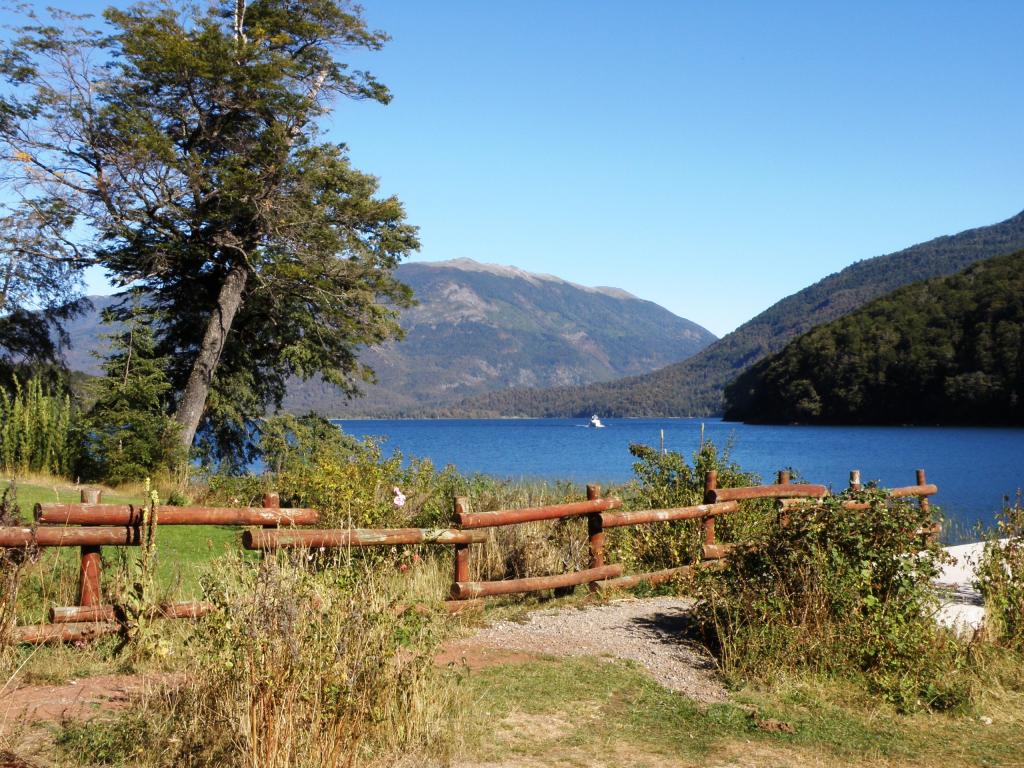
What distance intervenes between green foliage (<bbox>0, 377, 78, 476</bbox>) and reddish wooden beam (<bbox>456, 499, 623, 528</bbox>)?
1055 centimetres

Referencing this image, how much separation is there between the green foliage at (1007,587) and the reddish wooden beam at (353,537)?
4450 mm

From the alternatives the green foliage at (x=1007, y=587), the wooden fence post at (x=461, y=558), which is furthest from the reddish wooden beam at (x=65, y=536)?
the green foliage at (x=1007, y=587)

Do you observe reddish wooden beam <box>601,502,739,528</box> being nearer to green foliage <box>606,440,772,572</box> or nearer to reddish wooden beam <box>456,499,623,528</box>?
reddish wooden beam <box>456,499,623,528</box>

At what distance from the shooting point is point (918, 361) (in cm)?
9062

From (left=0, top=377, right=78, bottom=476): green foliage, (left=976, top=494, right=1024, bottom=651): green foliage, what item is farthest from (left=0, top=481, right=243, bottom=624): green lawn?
(left=976, top=494, right=1024, bottom=651): green foliage

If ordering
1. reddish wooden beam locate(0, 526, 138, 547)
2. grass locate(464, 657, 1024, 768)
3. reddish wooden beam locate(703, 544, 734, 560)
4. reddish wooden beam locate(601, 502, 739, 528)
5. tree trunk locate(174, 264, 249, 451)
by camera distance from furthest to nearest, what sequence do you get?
1. tree trunk locate(174, 264, 249, 451)
2. reddish wooden beam locate(703, 544, 734, 560)
3. reddish wooden beam locate(601, 502, 739, 528)
4. reddish wooden beam locate(0, 526, 138, 547)
5. grass locate(464, 657, 1024, 768)

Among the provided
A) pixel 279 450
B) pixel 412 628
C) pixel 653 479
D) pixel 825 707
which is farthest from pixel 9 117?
pixel 825 707

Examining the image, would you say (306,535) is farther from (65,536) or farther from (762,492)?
(762,492)

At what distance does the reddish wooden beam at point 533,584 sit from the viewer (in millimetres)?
8148

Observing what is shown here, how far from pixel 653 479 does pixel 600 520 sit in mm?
3028

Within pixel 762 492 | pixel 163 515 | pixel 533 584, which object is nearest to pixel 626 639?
pixel 533 584

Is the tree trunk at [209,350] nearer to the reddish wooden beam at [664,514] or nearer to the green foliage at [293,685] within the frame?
the reddish wooden beam at [664,514]

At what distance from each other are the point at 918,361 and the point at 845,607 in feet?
303

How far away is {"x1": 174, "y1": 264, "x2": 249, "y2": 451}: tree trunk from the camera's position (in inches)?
759
